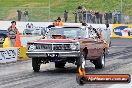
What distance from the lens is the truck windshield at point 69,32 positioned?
1677cm

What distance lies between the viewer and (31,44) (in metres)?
15.9

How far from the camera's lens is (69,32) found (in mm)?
16875

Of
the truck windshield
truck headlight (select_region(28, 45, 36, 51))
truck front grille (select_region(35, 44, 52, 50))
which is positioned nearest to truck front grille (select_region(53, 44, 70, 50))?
truck front grille (select_region(35, 44, 52, 50))

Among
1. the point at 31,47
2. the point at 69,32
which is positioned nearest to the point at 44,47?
the point at 31,47

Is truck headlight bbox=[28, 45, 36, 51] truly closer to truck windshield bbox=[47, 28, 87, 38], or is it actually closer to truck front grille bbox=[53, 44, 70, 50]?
truck front grille bbox=[53, 44, 70, 50]

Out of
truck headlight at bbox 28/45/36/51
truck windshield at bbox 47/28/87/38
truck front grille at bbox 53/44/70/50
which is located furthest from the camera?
truck windshield at bbox 47/28/87/38

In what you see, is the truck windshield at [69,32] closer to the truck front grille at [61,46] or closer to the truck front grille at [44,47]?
the truck front grille at [61,46]

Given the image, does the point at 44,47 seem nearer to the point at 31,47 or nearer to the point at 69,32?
the point at 31,47

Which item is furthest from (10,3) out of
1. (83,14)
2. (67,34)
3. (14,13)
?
(67,34)

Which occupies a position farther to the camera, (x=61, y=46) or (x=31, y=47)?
(x=31, y=47)

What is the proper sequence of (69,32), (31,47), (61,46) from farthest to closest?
(69,32) < (31,47) < (61,46)

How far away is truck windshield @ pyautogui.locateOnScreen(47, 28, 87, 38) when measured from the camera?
660 inches

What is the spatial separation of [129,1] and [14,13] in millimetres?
15082

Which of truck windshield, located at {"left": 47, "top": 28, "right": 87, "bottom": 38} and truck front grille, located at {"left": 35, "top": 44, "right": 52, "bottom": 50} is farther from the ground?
truck windshield, located at {"left": 47, "top": 28, "right": 87, "bottom": 38}
